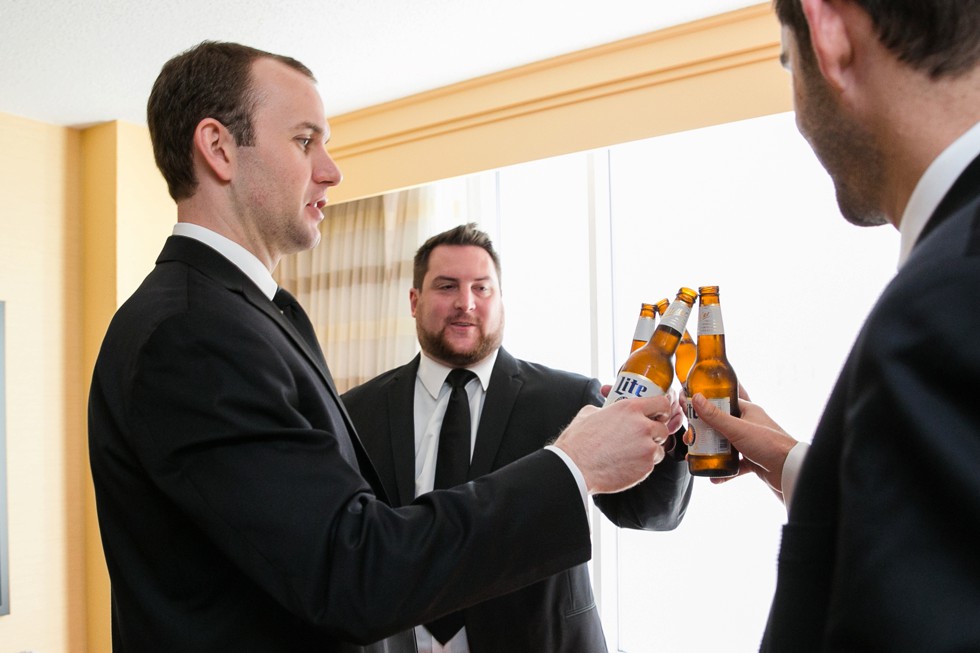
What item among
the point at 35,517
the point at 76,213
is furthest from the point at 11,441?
the point at 76,213

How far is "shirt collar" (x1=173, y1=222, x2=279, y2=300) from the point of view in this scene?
4.63 feet

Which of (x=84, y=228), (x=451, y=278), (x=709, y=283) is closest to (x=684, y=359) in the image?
(x=451, y=278)

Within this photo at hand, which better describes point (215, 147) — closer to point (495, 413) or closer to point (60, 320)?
point (495, 413)

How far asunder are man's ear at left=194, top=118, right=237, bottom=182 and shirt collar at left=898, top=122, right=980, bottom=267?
3.72 feet

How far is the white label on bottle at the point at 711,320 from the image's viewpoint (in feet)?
5.33

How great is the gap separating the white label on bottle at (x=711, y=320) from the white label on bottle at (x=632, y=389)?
0.82 ft

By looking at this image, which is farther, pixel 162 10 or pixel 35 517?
pixel 35 517

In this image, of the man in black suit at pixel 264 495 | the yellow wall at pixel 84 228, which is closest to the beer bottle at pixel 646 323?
the man in black suit at pixel 264 495

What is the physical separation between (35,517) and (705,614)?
338cm

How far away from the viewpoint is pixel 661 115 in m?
3.46

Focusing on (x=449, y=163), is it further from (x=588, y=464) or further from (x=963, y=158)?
(x=963, y=158)

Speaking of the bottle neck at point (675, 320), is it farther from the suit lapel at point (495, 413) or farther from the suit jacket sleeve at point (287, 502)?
the suit lapel at point (495, 413)

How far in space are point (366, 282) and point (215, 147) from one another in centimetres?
327

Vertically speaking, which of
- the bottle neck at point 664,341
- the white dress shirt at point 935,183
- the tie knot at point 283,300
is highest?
the white dress shirt at point 935,183
